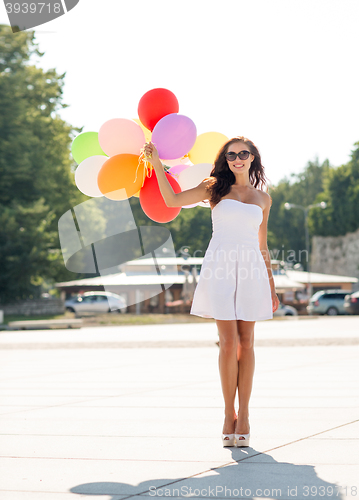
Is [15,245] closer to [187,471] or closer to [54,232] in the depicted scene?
[54,232]

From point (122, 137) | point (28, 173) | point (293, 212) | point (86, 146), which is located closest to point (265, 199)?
point (122, 137)

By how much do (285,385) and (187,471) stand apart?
4.46 meters

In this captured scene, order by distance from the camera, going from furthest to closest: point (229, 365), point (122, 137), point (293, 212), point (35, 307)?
point (293, 212)
point (35, 307)
point (122, 137)
point (229, 365)

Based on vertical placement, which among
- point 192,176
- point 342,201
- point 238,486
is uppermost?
point 342,201

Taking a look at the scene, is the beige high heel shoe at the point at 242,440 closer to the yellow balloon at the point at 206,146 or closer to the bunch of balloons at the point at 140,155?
the bunch of balloons at the point at 140,155

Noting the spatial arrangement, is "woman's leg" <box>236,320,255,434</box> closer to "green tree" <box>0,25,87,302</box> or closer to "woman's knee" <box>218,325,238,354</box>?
"woman's knee" <box>218,325,238,354</box>

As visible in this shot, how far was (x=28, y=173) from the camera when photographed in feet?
132

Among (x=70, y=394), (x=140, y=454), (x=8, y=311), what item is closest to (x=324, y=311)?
(x=8, y=311)

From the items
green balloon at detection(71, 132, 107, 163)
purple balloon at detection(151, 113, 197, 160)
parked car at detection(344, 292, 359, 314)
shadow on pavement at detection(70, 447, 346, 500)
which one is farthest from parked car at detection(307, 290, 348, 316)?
shadow on pavement at detection(70, 447, 346, 500)

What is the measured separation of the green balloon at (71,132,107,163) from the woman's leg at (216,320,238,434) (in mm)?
2230

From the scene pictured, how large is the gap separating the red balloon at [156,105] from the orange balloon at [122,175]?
0.46 meters

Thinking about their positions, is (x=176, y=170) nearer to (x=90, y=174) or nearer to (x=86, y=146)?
(x=90, y=174)

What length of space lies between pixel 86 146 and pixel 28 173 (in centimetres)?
3501

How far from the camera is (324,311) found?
4616 centimetres
